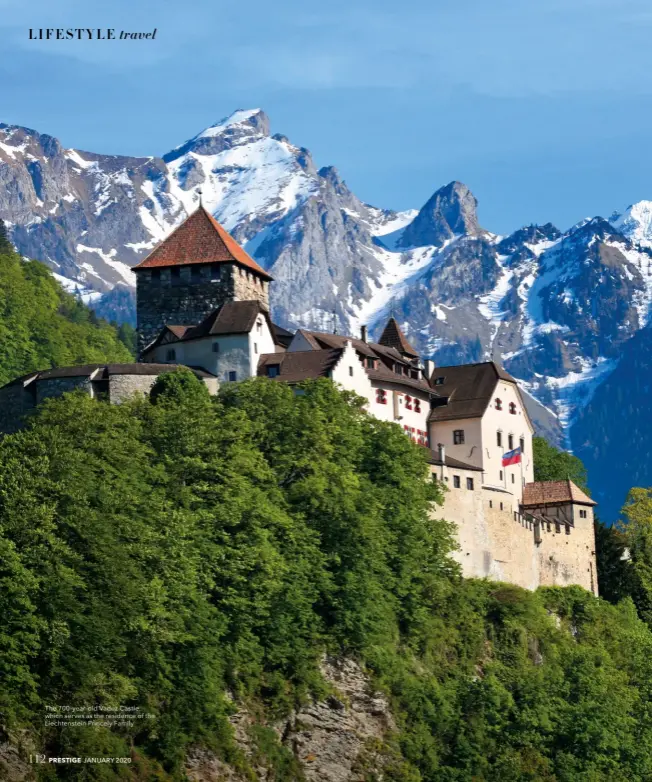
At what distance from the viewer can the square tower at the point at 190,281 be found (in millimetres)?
101125

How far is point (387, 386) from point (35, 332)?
3960 cm

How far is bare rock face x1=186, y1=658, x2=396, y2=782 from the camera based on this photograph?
7869cm

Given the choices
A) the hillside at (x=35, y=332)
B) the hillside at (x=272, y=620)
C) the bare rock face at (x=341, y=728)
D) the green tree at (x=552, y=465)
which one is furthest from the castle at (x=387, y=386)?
the hillside at (x=35, y=332)

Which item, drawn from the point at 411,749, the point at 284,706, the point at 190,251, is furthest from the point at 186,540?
the point at 190,251

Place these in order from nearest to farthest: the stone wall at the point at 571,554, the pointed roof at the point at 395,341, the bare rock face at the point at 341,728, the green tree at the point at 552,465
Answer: the bare rock face at the point at 341,728, the stone wall at the point at 571,554, the pointed roof at the point at 395,341, the green tree at the point at 552,465

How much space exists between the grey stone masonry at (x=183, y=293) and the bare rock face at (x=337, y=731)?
82.2 ft

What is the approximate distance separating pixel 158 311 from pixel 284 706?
29366mm

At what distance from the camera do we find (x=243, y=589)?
78.0 m

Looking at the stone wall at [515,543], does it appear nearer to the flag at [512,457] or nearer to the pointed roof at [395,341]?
the flag at [512,457]

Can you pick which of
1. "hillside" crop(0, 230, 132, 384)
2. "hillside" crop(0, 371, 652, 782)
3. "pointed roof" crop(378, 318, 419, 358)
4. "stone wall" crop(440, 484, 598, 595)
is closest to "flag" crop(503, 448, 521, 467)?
"stone wall" crop(440, 484, 598, 595)

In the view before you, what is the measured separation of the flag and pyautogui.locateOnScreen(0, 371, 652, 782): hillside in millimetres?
7886

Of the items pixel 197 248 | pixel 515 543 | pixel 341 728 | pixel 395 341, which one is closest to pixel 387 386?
pixel 515 543

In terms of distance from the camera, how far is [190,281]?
335 feet

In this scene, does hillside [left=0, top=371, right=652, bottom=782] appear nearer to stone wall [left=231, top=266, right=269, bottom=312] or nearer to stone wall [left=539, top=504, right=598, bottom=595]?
stone wall [left=539, top=504, right=598, bottom=595]
